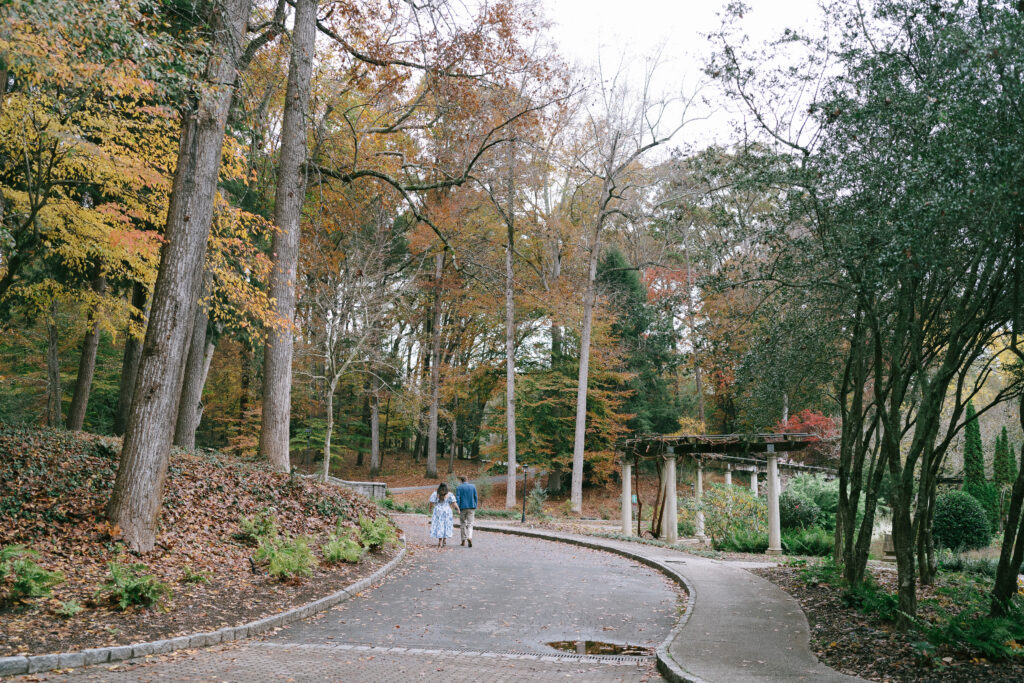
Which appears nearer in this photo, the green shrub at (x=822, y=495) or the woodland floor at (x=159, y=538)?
the woodland floor at (x=159, y=538)

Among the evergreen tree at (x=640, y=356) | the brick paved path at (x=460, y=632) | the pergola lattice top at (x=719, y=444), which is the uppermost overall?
the evergreen tree at (x=640, y=356)

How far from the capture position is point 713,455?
20.2m

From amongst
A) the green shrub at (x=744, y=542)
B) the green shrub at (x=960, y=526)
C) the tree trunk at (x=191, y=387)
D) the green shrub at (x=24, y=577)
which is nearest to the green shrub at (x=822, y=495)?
the green shrub at (x=744, y=542)

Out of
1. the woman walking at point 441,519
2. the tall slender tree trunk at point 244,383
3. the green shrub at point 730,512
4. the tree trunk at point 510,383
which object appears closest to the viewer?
the woman walking at point 441,519

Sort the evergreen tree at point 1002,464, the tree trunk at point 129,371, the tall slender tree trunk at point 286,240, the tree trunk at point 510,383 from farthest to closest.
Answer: the tree trunk at point 510,383 → the evergreen tree at point 1002,464 → the tree trunk at point 129,371 → the tall slender tree trunk at point 286,240

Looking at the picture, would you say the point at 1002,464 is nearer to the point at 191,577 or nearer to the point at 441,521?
the point at 441,521

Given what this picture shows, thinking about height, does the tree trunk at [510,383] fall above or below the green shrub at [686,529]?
above

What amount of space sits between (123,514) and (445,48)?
32.2ft

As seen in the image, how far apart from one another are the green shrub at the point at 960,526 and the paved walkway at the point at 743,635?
26.5 feet

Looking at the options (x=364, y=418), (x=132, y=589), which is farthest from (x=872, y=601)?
(x=364, y=418)

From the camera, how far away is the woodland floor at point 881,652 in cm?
595

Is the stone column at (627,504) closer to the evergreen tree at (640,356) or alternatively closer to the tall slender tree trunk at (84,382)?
the evergreen tree at (640,356)

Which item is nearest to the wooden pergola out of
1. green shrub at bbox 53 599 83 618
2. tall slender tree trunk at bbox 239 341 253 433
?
green shrub at bbox 53 599 83 618

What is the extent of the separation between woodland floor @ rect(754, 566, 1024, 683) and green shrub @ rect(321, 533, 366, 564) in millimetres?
6927
